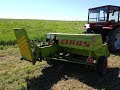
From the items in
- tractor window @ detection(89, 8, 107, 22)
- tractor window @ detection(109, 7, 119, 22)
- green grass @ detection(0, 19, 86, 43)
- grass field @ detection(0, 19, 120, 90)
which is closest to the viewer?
grass field @ detection(0, 19, 120, 90)

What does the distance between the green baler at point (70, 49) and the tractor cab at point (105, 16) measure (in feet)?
11.2

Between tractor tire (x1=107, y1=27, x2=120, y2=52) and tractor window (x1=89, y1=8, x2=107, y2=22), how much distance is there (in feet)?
2.77

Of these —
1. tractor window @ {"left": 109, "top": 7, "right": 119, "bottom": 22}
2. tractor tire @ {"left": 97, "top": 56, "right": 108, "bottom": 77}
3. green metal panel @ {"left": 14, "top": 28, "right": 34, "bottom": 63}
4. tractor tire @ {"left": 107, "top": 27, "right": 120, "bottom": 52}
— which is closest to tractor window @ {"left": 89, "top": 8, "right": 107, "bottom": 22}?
tractor window @ {"left": 109, "top": 7, "right": 119, "bottom": 22}

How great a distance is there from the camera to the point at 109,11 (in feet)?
37.9

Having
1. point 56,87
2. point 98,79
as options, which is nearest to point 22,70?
point 56,87

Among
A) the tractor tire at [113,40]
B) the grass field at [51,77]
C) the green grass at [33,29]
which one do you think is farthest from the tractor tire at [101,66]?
the green grass at [33,29]

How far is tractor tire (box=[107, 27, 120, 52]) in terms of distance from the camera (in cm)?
1117

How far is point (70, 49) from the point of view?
861 centimetres

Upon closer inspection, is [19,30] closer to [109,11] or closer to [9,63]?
[9,63]

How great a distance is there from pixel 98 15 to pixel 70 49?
4.13m

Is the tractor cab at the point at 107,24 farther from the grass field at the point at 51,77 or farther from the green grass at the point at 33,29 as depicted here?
the green grass at the point at 33,29

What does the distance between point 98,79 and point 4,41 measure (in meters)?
9.00

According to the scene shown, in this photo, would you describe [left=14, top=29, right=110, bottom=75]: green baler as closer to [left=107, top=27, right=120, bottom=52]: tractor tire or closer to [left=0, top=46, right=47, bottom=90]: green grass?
[left=0, top=46, right=47, bottom=90]: green grass

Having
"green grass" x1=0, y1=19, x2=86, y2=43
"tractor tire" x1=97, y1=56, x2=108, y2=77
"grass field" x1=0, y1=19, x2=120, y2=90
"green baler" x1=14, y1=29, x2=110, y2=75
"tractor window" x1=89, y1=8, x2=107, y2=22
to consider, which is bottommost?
"green grass" x1=0, y1=19, x2=86, y2=43
